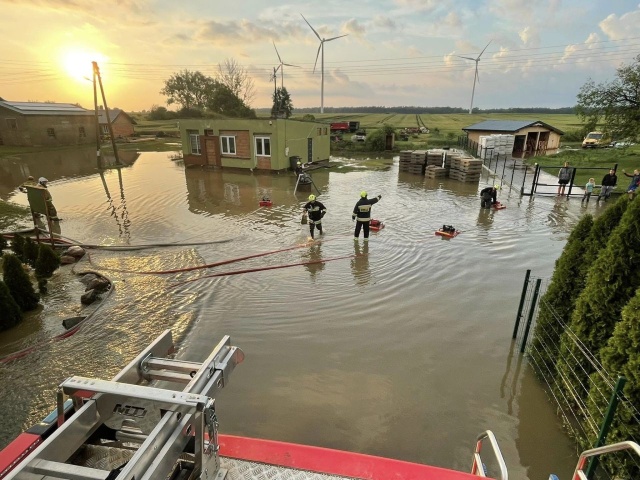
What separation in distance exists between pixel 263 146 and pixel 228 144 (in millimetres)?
2972

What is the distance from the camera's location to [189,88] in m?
81.5

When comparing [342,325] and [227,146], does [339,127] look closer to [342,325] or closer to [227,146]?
[227,146]

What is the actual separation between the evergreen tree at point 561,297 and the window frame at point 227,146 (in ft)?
77.5

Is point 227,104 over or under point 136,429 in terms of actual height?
over

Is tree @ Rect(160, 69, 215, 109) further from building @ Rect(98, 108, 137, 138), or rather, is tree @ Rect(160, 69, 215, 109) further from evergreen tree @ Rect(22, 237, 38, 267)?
evergreen tree @ Rect(22, 237, 38, 267)

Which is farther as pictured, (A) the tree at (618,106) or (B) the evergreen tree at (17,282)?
(A) the tree at (618,106)

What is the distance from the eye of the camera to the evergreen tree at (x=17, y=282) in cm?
743

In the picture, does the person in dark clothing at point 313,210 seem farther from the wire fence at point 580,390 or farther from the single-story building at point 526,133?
the single-story building at point 526,133

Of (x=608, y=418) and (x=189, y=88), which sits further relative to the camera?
(x=189, y=88)

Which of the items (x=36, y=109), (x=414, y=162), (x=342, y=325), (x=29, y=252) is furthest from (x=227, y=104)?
(x=342, y=325)

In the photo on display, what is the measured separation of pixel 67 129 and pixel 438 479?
58017mm

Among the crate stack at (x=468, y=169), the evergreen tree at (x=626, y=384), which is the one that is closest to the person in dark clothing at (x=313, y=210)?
the evergreen tree at (x=626, y=384)

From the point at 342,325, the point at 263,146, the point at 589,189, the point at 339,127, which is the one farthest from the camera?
the point at 339,127

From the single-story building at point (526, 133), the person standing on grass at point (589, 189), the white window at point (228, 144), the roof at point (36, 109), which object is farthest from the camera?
the roof at point (36, 109)
